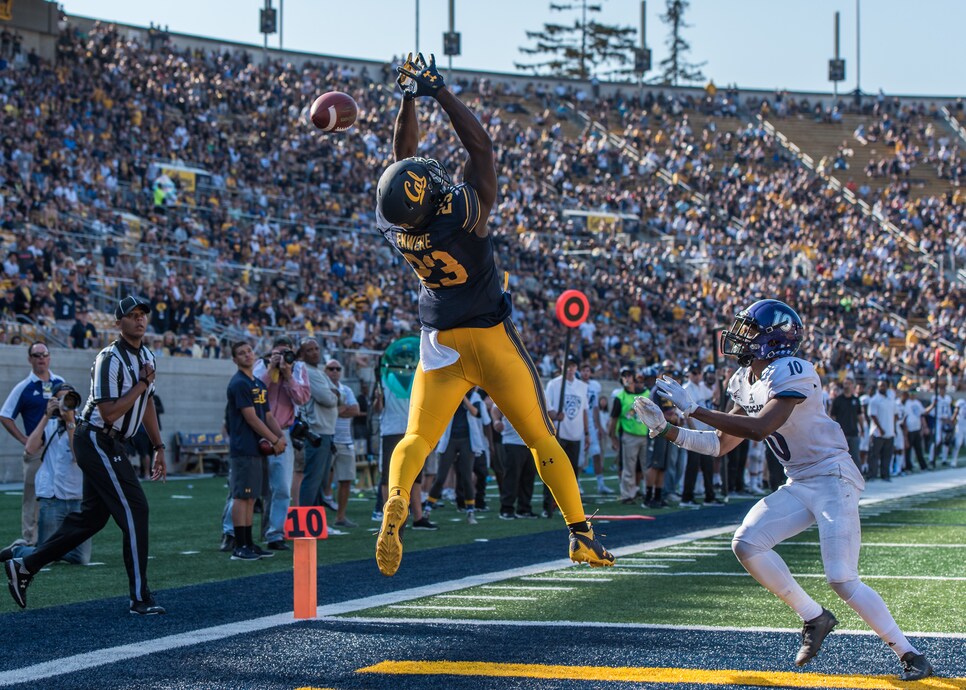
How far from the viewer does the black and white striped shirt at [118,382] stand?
790cm

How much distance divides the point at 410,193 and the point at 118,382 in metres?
3.02

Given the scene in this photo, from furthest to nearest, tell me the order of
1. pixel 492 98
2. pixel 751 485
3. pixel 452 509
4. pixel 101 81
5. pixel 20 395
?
pixel 492 98 → pixel 101 81 → pixel 751 485 → pixel 452 509 → pixel 20 395

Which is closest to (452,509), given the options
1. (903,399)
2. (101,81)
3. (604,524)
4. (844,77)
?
(604,524)

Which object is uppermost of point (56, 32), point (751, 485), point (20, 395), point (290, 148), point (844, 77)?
point (844, 77)

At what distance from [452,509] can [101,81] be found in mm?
21269

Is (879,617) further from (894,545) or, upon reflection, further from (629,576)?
(894,545)

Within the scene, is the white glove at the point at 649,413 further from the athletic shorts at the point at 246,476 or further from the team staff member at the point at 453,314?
the athletic shorts at the point at 246,476

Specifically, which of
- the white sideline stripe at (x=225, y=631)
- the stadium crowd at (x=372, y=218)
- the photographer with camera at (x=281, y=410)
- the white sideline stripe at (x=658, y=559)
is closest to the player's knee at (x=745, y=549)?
the white sideline stripe at (x=225, y=631)

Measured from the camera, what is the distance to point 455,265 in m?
6.05

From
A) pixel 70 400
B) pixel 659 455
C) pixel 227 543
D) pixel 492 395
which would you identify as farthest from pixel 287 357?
pixel 659 455

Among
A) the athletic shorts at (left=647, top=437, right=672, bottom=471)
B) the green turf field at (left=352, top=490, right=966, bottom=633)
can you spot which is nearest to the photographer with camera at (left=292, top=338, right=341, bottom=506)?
the green turf field at (left=352, top=490, right=966, bottom=633)

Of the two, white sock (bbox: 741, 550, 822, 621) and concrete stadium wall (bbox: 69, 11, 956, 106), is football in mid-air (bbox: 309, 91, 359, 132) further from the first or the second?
concrete stadium wall (bbox: 69, 11, 956, 106)

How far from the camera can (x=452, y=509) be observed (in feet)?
54.7

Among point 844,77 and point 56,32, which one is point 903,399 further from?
point 844,77
